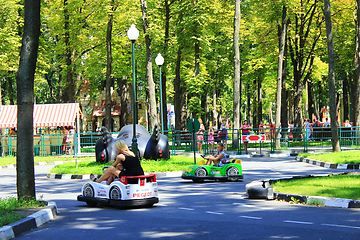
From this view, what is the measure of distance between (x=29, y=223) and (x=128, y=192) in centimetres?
261

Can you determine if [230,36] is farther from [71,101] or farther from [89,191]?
[89,191]

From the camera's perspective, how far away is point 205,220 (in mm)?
8500

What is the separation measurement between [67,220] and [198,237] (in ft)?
10.2

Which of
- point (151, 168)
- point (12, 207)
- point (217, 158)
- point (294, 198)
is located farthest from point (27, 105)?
point (151, 168)

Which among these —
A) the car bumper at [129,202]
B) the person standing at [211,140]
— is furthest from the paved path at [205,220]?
the person standing at [211,140]

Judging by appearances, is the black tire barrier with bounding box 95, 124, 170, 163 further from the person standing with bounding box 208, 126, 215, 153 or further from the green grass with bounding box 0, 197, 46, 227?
the green grass with bounding box 0, 197, 46, 227

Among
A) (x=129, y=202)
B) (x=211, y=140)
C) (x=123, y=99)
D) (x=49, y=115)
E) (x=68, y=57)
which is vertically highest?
(x=68, y=57)

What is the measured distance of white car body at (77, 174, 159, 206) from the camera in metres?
10.2

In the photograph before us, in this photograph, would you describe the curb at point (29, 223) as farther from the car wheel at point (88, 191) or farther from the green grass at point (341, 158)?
the green grass at point (341, 158)

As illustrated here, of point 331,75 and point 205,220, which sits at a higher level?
point 331,75

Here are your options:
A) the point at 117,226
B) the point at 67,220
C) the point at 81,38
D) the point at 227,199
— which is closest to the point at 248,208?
the point at 227,199

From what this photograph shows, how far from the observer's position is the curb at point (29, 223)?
724 cm

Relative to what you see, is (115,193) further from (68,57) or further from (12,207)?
(68,57)

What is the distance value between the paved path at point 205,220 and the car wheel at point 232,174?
10.0 ft
